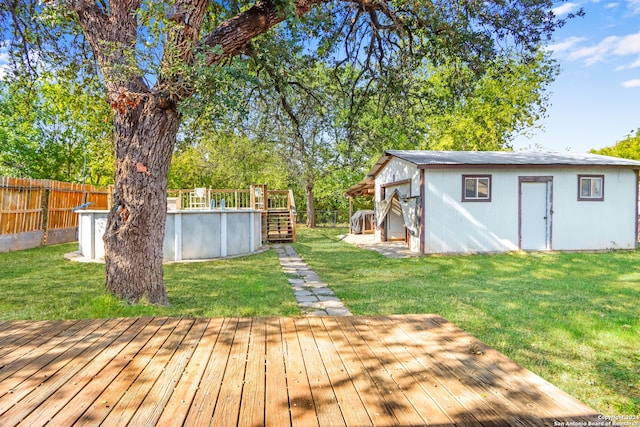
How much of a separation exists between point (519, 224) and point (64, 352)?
1074 cm

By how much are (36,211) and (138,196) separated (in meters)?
9.07

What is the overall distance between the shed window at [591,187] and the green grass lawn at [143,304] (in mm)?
9021

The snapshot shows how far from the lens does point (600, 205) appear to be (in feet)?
34.7

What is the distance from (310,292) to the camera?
5484 mm

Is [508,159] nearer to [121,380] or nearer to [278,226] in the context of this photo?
[278,226]

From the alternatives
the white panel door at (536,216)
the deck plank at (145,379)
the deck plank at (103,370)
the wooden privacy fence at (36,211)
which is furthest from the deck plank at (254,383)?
the wooden privacy fence at (36,211)

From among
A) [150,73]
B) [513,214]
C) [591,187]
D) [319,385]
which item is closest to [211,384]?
[319,385]

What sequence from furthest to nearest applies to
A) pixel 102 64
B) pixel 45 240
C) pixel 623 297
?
pixel 45 240 → pixel 623 297 → pixel 102 64

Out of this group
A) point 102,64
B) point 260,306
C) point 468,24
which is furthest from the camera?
point 468,24

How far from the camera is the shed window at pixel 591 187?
1047cm

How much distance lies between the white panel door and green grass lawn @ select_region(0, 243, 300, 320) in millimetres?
7156

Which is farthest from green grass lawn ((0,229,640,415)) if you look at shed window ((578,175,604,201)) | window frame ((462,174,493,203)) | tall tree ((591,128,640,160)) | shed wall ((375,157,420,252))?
tall tree ((591,128,640,160))

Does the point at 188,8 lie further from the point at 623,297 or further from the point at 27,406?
the point at 623,297

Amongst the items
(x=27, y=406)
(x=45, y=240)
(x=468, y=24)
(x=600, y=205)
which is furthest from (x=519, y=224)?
(x=45, y=240)
